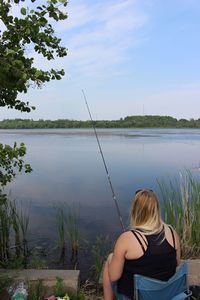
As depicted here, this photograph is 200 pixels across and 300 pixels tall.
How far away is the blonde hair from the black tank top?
5cm

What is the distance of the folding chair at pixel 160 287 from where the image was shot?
2.40 meters

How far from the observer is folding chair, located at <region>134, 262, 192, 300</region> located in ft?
7.88

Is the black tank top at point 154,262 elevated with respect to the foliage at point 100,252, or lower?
elevated

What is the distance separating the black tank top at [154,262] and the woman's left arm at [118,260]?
4 centimetres

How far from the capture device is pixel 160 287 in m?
2.40

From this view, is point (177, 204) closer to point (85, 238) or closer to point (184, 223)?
point (184, 223)

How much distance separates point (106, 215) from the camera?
26.9 ft

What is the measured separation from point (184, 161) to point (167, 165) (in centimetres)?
147

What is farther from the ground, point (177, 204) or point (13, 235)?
point (177, 204)

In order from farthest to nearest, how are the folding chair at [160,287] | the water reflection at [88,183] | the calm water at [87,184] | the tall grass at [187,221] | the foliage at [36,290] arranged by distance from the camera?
the water reflection at [88,183] < the calm water at [87,184] < the tall grass at [187,221] < the foliage at [36,290] < the folding chair at [160,287]

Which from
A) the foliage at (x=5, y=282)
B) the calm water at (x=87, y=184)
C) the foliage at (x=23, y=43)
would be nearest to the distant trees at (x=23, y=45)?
the foliage at (x=23, y=43)

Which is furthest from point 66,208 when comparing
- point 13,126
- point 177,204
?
point 13,126

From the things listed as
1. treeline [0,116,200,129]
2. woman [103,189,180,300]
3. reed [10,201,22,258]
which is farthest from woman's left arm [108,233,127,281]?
treeline [0,116,200,129]

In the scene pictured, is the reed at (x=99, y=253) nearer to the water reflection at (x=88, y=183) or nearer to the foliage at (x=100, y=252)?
the foliage at (x=100, y=252)
